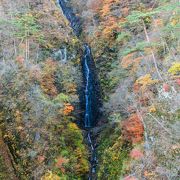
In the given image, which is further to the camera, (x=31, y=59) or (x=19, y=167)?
(x=31, y=59)

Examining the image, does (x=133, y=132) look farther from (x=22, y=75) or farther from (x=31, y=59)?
(x=31, y=59)

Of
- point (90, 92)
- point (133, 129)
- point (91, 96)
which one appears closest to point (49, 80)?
point (91, 96)

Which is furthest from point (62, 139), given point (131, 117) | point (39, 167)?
point (131, 117)

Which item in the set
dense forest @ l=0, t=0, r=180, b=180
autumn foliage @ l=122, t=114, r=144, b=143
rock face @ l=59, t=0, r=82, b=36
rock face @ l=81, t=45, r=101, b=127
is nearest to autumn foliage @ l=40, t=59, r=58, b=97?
dense forest @ l=0, t=0, r=180, b=180

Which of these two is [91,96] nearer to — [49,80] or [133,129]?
[49,80]

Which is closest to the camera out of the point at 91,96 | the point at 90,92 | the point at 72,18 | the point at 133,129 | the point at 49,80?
the point at 133,129

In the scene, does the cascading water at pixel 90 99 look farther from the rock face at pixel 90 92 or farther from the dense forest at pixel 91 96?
the dense forest at pixel 91 96

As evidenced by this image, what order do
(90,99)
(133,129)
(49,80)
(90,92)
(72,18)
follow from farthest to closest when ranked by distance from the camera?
(72,18) < (90,92) < (90,99) < (49,80) < (133,129)

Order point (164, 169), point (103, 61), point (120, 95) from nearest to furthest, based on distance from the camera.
→ point (164, 169) → point (120, 95) → point (103, 61)
